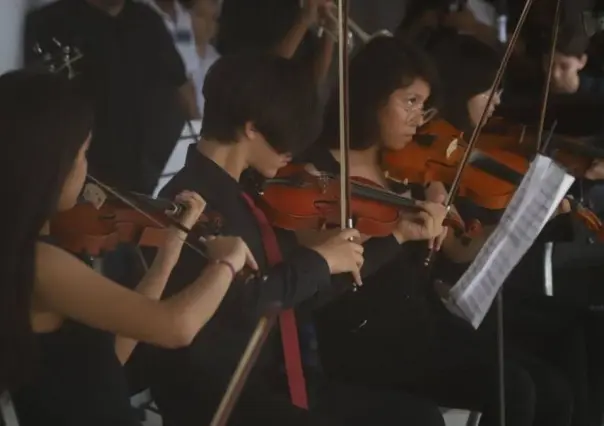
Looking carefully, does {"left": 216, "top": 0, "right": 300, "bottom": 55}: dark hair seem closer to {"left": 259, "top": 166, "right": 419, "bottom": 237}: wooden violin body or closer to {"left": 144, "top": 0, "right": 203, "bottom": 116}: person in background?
{"left": 144, "top": 0, "right": 203, "bottom": 116}: person in background

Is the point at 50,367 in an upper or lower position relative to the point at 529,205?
lower

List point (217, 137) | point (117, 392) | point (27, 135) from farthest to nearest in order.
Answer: point (217, 137), point (117, 392), point (27, 135)

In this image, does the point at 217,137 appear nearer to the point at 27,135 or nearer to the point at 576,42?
the point at 27,135

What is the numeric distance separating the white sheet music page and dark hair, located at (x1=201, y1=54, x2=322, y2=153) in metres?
0.33

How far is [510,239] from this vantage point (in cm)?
133

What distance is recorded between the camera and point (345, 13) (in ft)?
4.12


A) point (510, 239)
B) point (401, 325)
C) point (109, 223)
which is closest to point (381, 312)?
point (401, 325)

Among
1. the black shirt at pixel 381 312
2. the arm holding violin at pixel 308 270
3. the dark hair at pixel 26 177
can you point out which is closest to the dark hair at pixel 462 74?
the black shirt at pixel 381 312

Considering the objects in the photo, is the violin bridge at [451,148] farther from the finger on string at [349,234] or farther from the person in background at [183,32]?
the person in background at [183,32]

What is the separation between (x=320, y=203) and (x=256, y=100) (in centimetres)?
18

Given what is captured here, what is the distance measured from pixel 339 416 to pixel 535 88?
1.10 metres

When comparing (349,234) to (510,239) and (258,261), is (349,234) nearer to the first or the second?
(258,261)

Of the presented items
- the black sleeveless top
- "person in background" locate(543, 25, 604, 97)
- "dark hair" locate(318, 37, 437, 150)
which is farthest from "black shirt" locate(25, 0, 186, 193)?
"person in background" locate(543, 25, 604, 97)

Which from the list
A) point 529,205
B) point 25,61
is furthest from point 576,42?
point 25,61
